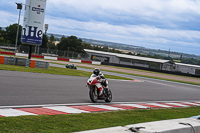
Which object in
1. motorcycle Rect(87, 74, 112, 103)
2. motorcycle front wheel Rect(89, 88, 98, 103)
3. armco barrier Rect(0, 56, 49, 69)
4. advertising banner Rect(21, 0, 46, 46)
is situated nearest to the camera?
motorcycle Rect(87, 74, 112, 103)

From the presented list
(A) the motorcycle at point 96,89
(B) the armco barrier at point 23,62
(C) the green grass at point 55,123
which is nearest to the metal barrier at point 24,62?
(B) the armco barrier at point 23,62

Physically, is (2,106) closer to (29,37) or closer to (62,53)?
(29,37)

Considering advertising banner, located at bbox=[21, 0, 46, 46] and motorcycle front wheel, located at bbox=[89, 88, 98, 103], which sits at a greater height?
advertising banner, located at bbox=[21, 0, 46, 46]

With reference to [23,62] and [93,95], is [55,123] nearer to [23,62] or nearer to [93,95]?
[93,95]

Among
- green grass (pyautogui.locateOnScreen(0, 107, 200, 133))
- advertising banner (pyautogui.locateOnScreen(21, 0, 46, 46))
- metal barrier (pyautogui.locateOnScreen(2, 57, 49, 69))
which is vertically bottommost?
green grass (pyautogui.locateOnScreen(0, 107, 200, 133))

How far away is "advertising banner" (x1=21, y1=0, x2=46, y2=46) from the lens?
29203 mm

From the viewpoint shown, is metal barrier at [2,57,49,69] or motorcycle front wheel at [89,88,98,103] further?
metal barrier at [2,57,49,69]

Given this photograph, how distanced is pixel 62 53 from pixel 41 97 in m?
58.1

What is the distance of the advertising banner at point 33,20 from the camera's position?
29.2m

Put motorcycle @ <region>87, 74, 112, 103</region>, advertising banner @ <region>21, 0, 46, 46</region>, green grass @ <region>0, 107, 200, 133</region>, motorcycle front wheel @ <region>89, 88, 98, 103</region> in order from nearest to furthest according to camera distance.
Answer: green grass @ <region>0, 107, 200, 133</region>, motorcycle @ <region>87, 74, 112, 103</region>, motorcycle front wheel @ <region>89, 88, 98, 103</region>, advertising banner @ <region>21, 0, 46, 46</region>

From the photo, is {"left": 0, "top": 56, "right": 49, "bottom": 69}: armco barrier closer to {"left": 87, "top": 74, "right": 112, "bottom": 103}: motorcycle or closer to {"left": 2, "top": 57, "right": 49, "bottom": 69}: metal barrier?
{"left": 2, "top": 57, "right": 49, "bottom": 69}: metal barrier

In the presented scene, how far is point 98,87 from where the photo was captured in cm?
1186

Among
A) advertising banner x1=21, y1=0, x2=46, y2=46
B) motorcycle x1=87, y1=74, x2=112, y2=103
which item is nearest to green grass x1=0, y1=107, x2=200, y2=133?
motorcycle x1=87, y1=74, x2=112, y2=103

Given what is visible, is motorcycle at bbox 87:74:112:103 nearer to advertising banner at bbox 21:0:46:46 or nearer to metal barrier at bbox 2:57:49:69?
metal barrier at bbox 2:57:49:69
